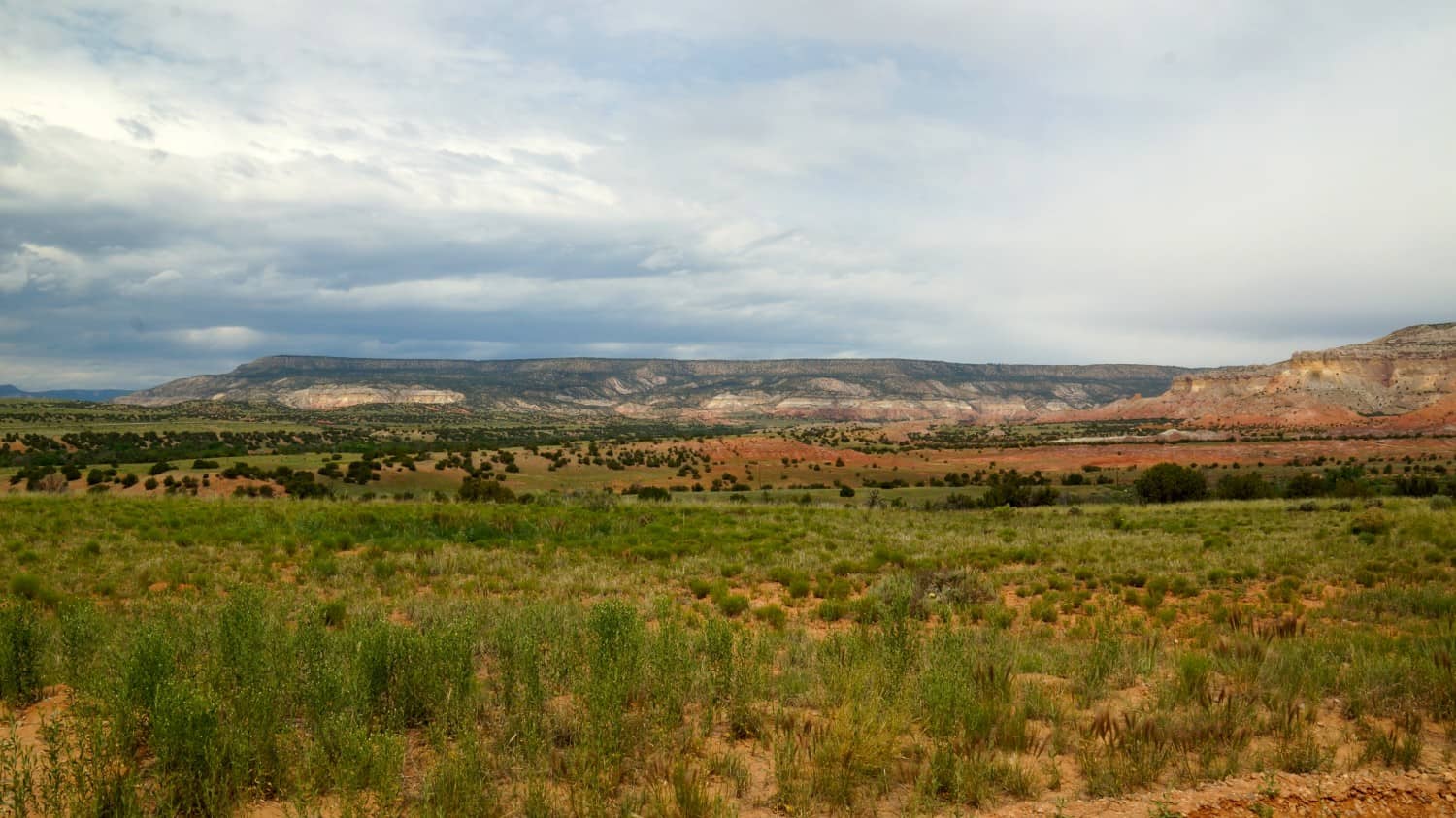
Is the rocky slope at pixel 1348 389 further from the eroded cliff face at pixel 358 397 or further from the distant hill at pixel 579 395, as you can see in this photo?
the eroded cliff face at pixel 358 397

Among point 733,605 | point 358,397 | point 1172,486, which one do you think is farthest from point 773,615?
point 358,397

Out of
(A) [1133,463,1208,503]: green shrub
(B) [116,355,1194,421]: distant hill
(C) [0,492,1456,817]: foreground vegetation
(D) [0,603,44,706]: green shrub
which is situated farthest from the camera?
(B) [116,355,1194,421]: distant hill

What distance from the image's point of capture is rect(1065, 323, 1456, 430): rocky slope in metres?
105

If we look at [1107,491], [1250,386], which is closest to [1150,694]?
[1107,491]

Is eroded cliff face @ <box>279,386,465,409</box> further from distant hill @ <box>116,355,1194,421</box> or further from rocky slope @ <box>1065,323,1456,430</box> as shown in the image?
rocky slope @ <box>1065,323,1456,430</box>

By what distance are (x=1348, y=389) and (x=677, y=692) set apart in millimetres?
149395

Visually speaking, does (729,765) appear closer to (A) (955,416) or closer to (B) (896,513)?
(B) (896,513)

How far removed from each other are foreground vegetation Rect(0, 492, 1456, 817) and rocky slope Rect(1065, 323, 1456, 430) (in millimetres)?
116214

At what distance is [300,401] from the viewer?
16938cm

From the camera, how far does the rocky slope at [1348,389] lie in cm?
10538

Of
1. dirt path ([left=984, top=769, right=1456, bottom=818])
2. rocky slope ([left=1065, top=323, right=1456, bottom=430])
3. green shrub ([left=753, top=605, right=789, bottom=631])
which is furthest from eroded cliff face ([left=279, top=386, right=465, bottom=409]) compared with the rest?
dirt path ([left=984, top=769, right=1456, bottom=818])

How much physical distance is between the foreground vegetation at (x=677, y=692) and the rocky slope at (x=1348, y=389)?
11621 cm

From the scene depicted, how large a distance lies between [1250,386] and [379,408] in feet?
566

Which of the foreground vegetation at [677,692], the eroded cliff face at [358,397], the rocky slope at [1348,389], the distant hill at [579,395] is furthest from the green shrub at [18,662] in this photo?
the distant hill at [579,395]
